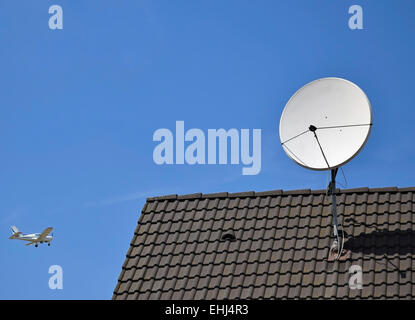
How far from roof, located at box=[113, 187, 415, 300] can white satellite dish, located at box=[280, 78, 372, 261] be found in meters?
0.63

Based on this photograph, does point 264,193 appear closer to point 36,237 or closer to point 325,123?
point 325,123

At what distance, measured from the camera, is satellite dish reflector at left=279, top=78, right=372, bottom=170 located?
1603cm

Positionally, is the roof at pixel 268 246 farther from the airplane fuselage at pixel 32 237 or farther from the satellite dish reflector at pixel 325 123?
the airplane fuselage at pixel 32 237

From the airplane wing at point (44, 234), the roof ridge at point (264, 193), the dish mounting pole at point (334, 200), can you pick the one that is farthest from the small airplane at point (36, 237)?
the dish mounting pole at point (334, 200)

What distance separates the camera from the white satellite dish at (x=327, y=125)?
1599 cm

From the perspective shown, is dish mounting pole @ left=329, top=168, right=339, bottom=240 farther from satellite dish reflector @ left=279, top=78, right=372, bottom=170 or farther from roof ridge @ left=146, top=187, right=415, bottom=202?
roof ridge @ left=146, top=187, right=415, bottom=202

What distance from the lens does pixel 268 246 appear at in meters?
16.3

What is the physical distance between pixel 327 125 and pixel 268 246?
8.80 ft

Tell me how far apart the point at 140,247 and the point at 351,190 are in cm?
460

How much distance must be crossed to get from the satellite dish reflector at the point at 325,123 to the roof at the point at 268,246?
1346 millimetres

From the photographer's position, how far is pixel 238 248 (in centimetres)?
1642

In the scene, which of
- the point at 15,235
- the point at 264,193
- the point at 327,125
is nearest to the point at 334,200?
the point at 327,125
